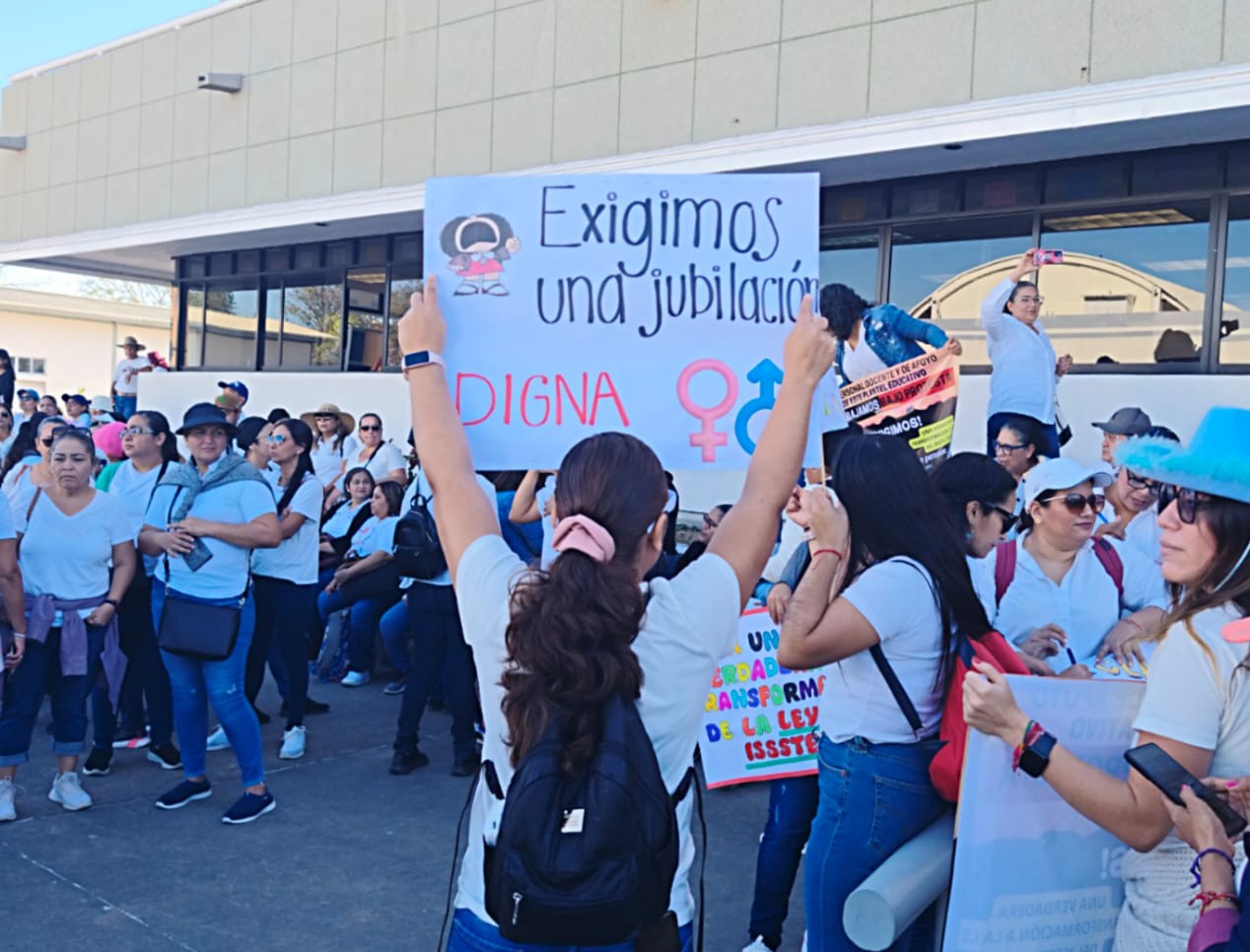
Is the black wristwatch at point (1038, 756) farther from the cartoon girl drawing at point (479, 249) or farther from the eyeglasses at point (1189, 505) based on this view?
the cartoon girl drawing at point (479, 249)

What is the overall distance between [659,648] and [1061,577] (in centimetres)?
226

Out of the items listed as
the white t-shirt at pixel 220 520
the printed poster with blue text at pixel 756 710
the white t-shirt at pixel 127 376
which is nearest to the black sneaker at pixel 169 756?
the white t-shirt at pixel 220 520

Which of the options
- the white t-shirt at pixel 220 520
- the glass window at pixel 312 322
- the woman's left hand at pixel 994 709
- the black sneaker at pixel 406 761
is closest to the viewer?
the woman's left hand at pixel 994 709

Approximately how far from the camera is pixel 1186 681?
7.04 feet

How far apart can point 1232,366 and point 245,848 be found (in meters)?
8.21

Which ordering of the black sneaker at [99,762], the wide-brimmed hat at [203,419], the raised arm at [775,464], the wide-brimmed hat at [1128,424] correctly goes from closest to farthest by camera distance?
1. the raised arm at [775,464]
2. the wide-brimmed hat at [203,419]
3. the black sneaker at [99,762]
4. the wide-brimmed hat at [1128,424]

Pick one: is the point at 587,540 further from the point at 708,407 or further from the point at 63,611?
the point at 63,611

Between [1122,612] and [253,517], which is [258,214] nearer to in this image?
[253,517]

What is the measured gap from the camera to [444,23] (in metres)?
14.5

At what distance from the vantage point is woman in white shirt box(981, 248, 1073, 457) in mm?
7477

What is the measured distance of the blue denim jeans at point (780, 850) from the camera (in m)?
4.12

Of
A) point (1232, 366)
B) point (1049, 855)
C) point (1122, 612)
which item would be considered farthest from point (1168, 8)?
point (1049, 855)

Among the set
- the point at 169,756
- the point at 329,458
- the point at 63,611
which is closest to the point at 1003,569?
the point at 63,611

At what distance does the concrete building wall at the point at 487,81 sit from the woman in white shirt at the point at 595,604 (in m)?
8.25
